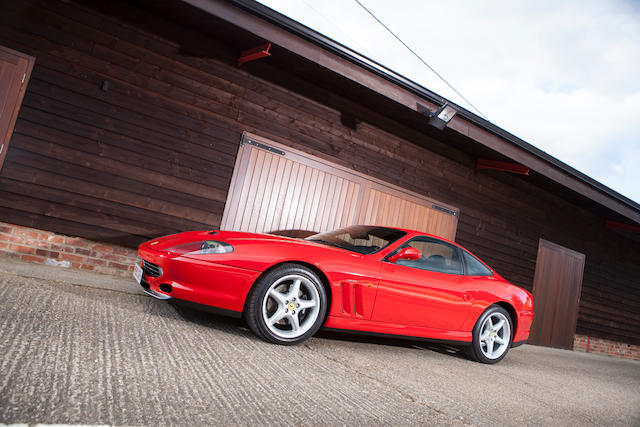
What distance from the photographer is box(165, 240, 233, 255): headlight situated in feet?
10.3

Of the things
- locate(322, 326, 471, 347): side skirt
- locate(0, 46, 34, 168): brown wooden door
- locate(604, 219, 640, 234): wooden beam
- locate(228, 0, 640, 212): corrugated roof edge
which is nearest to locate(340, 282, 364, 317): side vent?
locate(322, 326, 471, 347): side skirt

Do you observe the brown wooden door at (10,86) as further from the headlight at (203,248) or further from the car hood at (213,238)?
the headlight at (203,248)

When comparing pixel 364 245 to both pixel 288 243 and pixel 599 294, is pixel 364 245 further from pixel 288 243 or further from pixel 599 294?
pixel 599 294

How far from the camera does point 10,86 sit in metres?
4.87

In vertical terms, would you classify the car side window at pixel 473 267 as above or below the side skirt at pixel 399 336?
above

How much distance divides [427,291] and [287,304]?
4.90 ft

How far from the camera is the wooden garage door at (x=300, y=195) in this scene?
→ 20.5 ft

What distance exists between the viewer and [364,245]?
155 inches

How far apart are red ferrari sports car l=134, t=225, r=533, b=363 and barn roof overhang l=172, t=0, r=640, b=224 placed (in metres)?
2.79

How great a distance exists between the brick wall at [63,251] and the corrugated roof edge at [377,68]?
3.57 m

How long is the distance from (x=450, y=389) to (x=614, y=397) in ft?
7.69

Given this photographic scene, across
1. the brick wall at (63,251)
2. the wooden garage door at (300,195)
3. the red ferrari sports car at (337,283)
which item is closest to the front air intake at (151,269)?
the red ferrari sports car at (337,283)

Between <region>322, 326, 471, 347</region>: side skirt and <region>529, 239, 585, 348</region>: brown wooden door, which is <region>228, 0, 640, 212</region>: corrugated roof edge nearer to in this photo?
<region>529, 239, 585, 348</region>: brown wooden door

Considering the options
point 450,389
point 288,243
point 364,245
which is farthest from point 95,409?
point 364,245
